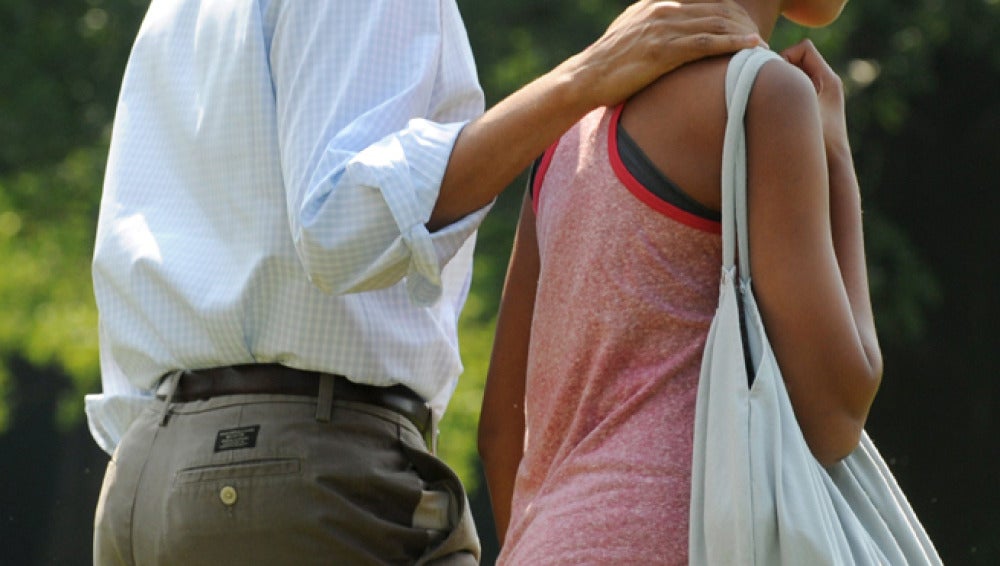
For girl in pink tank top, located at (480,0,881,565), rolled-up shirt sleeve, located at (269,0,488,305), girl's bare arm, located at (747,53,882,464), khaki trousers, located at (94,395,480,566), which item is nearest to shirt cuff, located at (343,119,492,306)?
rolled-up shirt sleeve, located at (269,0,488,305)

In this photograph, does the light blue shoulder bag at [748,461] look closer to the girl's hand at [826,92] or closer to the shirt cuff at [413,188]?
the girl's hand at [826,92]

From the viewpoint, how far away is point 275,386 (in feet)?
6.31

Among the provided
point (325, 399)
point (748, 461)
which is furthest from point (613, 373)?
point (325, 399)

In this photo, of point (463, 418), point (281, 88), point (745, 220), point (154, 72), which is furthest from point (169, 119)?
point (463, 418)

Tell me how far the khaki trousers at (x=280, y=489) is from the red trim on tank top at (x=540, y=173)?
1.10 ft

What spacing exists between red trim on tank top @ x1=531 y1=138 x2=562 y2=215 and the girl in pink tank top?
0.06m

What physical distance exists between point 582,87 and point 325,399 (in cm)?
52

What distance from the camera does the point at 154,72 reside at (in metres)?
2.13

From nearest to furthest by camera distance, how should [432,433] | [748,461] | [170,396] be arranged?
1. [748,461]
2. [170,396]
3. [432,433]

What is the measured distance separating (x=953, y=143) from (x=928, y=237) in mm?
707

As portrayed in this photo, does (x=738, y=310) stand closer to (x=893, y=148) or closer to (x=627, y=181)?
(x=627, y=181)

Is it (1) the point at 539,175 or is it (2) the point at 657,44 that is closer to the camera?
(2) the point at 657,44

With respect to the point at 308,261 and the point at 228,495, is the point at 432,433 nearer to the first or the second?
the point at 228,495

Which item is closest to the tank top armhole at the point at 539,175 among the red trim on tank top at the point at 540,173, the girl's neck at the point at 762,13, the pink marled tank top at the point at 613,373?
the red trim on tank top at the point at 540,173
